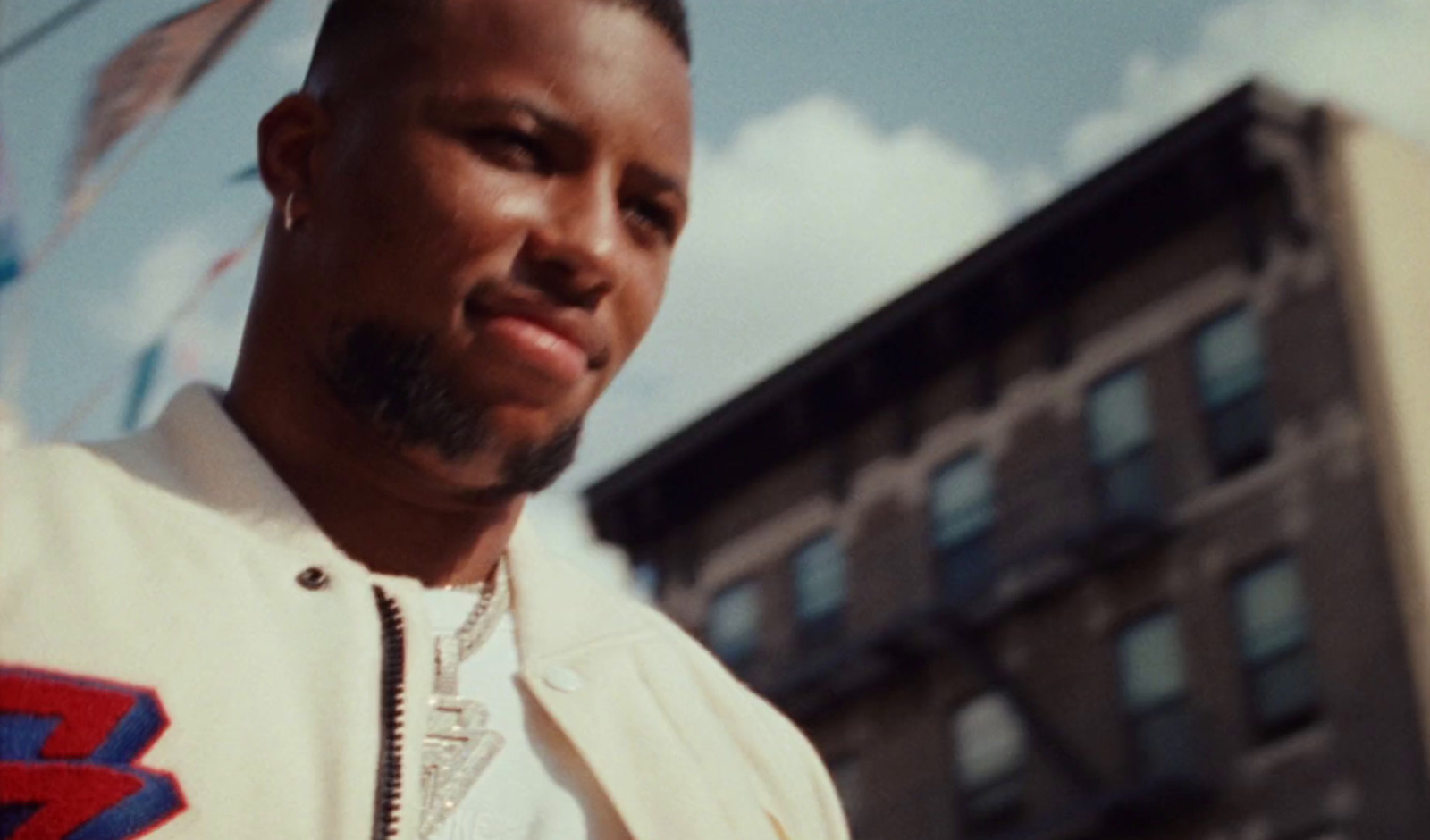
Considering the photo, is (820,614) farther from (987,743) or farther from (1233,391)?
(1233,391)

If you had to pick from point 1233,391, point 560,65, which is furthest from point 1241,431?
point 560,65

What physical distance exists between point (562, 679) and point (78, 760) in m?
0.60

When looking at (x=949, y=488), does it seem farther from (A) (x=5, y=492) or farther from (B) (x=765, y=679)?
(A) (x=5, y=492)

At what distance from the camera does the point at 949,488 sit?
82.9 feet

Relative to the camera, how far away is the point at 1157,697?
21656mm

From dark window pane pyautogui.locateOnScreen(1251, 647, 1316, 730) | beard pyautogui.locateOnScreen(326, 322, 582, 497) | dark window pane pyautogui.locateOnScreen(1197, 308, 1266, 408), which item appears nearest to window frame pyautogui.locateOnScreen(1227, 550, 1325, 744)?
dark window pane pyautogui.locateOnScreen(1251, 647, 1316, 730)

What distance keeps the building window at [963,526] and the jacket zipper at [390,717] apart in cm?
2181

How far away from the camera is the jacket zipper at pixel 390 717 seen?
2.12 meters

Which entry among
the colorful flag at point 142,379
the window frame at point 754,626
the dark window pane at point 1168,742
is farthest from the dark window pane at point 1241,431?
the colorful flag at point 142,379

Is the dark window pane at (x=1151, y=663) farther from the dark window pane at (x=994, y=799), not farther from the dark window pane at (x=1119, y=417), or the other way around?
the dark window pane at (x=1119, y=417)

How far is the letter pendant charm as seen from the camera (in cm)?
226

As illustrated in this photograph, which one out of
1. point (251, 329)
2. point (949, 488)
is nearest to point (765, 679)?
point (949, 488)

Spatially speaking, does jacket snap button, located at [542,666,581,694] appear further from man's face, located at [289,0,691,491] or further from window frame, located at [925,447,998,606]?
window frame, located at [925,447,998,606]

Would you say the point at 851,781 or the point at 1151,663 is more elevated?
the point at 1151,663
